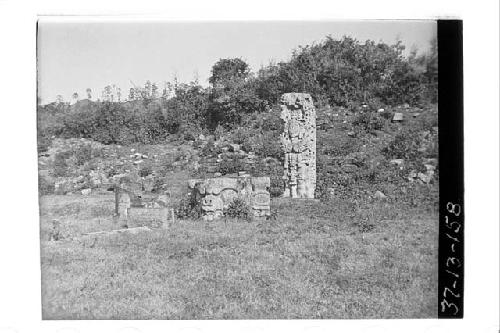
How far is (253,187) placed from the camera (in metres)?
5.82

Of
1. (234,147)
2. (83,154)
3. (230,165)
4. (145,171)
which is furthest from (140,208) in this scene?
(234,147)

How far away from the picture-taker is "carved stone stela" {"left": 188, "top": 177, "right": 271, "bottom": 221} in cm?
579

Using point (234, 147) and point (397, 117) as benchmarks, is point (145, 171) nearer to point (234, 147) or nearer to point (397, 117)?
point (234, 147)

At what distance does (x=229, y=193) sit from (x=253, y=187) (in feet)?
0.91

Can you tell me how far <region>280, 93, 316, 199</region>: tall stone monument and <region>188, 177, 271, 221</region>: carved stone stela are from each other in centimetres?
26

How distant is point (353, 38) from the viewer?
5.63m

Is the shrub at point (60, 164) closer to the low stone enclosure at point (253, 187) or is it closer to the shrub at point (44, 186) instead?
the shrub at point (44, 186)

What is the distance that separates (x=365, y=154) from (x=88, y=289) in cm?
337

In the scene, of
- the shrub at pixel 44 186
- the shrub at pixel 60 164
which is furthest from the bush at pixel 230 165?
the shrub at pixel 44 186

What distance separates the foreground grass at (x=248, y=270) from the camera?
222 inches

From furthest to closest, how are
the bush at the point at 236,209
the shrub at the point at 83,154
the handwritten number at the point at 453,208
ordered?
the bush at the point at 236,209, the shrub at the point at 83,154, the handwritten number at the point at 453,208

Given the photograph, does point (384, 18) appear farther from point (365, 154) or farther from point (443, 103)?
point (365, 154)

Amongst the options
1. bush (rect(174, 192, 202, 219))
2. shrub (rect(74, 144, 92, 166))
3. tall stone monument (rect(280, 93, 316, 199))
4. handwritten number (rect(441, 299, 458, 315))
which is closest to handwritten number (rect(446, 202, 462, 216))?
handwritten number (rect(441, 299, 458, 315))
